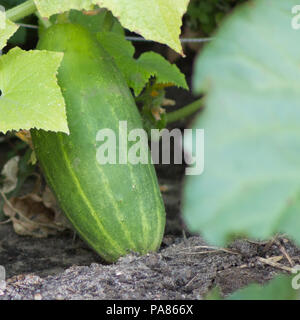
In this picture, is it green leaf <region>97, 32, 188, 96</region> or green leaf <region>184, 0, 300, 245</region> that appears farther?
green leaf <region>97, 32, 188, 96</region>

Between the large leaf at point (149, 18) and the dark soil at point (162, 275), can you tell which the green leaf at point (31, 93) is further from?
the dark soil at point (162, 275)

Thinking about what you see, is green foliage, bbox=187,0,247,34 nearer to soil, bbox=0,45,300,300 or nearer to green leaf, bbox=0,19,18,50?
soil, bbox=0,45,300,300

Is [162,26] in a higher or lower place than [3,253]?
higher

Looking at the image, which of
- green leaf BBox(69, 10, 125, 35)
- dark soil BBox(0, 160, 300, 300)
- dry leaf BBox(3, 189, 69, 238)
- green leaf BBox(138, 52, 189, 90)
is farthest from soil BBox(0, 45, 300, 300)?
green leaf BBox(69, 10, 125, 35)
